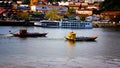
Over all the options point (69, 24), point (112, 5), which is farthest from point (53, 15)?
point (112, 5)

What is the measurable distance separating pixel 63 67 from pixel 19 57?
2.57 meters

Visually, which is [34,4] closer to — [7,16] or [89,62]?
[7,16]

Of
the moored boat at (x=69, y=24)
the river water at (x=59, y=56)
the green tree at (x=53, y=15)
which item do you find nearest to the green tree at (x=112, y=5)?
the moored boat at (x=69, y=24)

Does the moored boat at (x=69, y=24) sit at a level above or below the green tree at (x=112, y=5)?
below

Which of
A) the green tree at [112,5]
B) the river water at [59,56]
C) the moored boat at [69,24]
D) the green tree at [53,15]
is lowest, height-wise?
the green tree at [53,15]

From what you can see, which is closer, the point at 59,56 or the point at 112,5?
the point at 59,56

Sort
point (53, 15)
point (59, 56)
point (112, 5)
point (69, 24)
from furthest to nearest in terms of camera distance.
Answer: point (53, 15) → point (69, 24) → point (112, 5) → point (59, 56)

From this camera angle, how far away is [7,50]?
19.5m

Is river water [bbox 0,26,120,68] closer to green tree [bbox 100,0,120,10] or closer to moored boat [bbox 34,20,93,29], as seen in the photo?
green tree [bbox 100,0,120,10]

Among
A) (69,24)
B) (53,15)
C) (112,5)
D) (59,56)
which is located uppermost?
(59,56)

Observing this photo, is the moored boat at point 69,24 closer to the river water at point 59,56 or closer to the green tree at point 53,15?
the green tree at point 53,15

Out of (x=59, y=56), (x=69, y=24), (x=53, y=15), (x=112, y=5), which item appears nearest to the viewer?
(x=59, y=56)

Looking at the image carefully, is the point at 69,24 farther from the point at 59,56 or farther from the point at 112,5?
the point at 59,56

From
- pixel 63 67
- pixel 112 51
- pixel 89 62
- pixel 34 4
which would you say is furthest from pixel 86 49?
pixel 34 4
